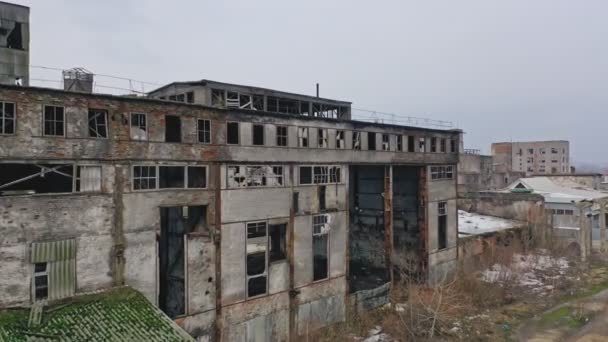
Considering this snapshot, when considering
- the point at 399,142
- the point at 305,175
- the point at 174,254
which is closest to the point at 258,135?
the point at 305,175

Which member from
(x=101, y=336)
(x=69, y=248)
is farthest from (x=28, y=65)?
(x=101, y=336)

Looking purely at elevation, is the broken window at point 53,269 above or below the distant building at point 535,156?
below

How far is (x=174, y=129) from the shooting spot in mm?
19625

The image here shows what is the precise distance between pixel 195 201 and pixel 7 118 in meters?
7.94

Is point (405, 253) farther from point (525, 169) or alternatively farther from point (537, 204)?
point (525, 169)

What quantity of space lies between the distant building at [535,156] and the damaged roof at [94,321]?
9372 centimetres

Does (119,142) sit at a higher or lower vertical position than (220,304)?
higher

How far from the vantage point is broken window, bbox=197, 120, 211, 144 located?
2028 cm

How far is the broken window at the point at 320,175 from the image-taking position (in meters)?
24.6

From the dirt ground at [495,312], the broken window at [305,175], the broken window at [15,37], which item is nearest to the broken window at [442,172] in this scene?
the dirt ground at [495,312]

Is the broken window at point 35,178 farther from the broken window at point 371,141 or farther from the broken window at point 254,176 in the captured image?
the broken window at point 371,141

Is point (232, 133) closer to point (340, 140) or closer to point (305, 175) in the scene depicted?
point (305, 175)

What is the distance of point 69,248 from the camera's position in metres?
16.5

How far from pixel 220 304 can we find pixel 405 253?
1761 cm
